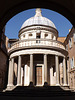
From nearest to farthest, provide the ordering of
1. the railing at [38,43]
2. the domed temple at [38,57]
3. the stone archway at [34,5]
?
the stone archway at [34,5]
the domed temple at [38,57]
the railing at [38,43]

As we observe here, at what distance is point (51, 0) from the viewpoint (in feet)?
Result: 23.1

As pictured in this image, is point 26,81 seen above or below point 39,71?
below

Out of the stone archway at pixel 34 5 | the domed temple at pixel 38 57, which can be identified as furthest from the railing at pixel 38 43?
the stone archway at pixel 34 5

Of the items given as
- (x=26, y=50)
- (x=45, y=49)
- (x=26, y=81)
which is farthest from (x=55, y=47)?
(x=26, y=81)

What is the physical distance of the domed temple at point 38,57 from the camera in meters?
20.0

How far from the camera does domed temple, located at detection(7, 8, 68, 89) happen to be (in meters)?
20.0

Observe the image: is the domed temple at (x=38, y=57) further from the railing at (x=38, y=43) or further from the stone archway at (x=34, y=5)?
the stone archway at (x=34, y=5)

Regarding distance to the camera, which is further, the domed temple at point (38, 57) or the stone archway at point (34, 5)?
the domed temple at point (38, 57)

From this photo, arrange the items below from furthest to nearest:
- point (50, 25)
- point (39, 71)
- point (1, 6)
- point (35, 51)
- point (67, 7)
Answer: point (50, 25), point (39, 71), point (35, 51), point (67, 7), point (1, 6)

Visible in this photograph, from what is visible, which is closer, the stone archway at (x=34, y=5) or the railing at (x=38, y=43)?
the stone archway at (x=34, y=5)

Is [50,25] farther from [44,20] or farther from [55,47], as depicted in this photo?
[55,47]

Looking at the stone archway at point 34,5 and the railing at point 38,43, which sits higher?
the railing at point 38,43

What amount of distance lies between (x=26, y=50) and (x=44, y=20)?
9275 mm

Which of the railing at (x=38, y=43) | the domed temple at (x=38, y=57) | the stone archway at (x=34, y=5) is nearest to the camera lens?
the stone archway at (x=34, y=5)
